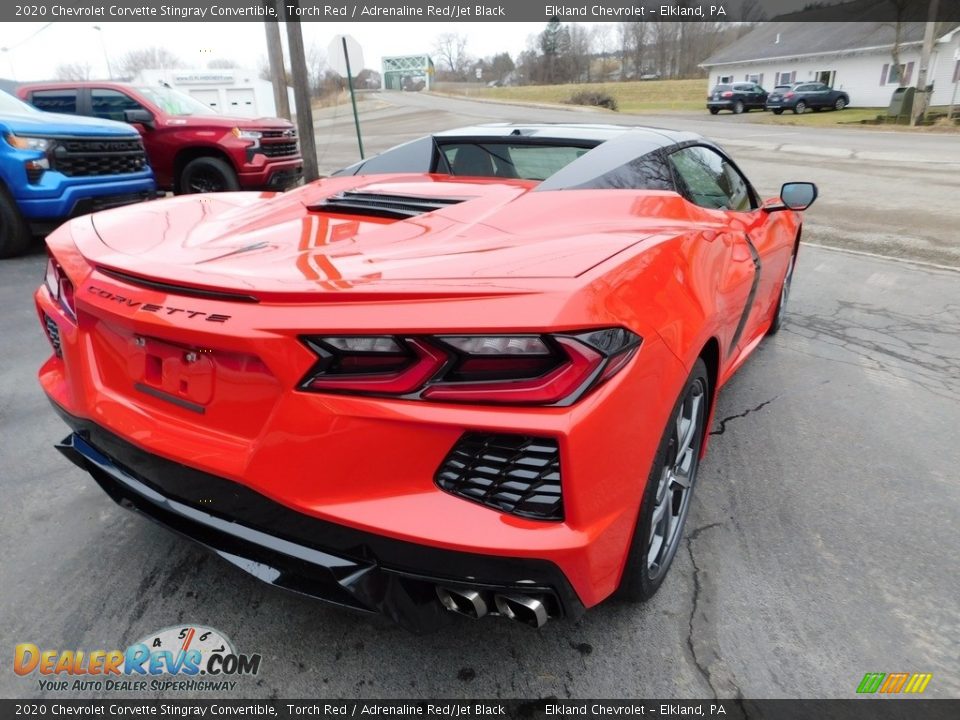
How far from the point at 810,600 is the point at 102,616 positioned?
2282 millimetres

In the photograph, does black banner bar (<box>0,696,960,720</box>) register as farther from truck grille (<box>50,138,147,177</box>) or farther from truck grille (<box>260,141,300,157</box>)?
truck grille (<box>260,141,300,157</box>)

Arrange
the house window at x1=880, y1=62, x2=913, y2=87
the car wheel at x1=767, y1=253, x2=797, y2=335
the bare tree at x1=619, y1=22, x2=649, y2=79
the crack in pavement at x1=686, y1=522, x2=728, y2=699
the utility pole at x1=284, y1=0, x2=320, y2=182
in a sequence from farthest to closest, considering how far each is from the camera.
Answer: the bare tree at x1=619, y1=22, x2=649, y2=79, the house window at x1=880, y1=62, x2=913, y2=87, the utility pole at x1=284, y1=0, x2=320, y2=182, the car wheel at x1=767, y1=253, x2=797, y2=335, the crack in pavement at x1=686, y1=522, x2=728, y2=699

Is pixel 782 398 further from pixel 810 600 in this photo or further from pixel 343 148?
pixel 343 148

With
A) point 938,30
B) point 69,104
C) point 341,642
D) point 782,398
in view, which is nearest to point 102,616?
point 341,642

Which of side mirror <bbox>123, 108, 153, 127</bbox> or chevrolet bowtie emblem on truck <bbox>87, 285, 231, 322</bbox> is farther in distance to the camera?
side mirror <bbox>123, 108, 153, 127</bbox>

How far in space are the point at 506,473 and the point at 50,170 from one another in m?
7.03

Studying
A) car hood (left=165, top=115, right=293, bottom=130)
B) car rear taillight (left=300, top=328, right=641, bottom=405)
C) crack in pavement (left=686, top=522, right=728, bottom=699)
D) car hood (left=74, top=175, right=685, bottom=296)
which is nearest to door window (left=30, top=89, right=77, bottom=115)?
car hood (left=165, top=115, right=293, bottom=130)

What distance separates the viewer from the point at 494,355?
4.76 ft

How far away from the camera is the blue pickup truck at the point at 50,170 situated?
20.9 ft

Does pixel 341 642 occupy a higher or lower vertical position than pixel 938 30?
lower

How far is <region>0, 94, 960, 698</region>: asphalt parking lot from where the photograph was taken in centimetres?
188

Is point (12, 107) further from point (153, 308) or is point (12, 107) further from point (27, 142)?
point (153, 308)

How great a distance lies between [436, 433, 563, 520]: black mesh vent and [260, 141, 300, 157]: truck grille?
29.2 feet

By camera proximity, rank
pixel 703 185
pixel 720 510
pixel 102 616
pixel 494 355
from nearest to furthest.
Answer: pixel 494 355
pixel 102 616
pixel 720 510
pixel 703 185
